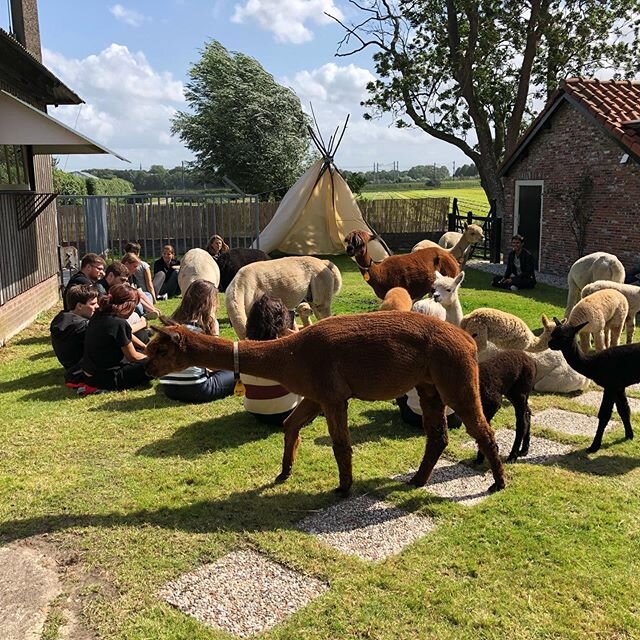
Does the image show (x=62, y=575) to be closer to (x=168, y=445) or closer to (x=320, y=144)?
(x=168, y=445)

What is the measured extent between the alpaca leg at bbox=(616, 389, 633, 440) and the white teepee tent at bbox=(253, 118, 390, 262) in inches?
533

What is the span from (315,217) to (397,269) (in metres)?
10.2

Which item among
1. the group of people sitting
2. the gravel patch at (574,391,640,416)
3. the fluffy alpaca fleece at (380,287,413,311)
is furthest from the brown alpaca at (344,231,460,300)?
the gravel patch at (574,391,640,416)

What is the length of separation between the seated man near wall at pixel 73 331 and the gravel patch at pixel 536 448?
14.3ft

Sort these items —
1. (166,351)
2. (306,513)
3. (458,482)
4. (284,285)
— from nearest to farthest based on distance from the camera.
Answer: (166,351) → (306,513) → (458,482) → (284,285)

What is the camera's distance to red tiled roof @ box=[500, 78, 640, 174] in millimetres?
13327

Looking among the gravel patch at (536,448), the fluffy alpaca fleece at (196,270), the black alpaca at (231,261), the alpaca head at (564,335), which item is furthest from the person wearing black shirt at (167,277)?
the alpaca head at (564,335)

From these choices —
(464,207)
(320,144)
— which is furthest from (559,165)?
(464,207)

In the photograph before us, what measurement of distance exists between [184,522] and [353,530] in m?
1.08

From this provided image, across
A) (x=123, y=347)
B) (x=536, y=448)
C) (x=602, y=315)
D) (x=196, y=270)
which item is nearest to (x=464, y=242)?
(x=602, y=315)

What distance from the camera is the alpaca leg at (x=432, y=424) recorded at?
14.4 feet

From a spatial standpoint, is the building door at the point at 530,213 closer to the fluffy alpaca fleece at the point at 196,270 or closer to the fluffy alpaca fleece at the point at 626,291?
the fluffy alpaca fleece at the point at 626,291

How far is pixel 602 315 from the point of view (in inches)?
281

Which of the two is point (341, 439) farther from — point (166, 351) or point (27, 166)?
point (27, 166)
